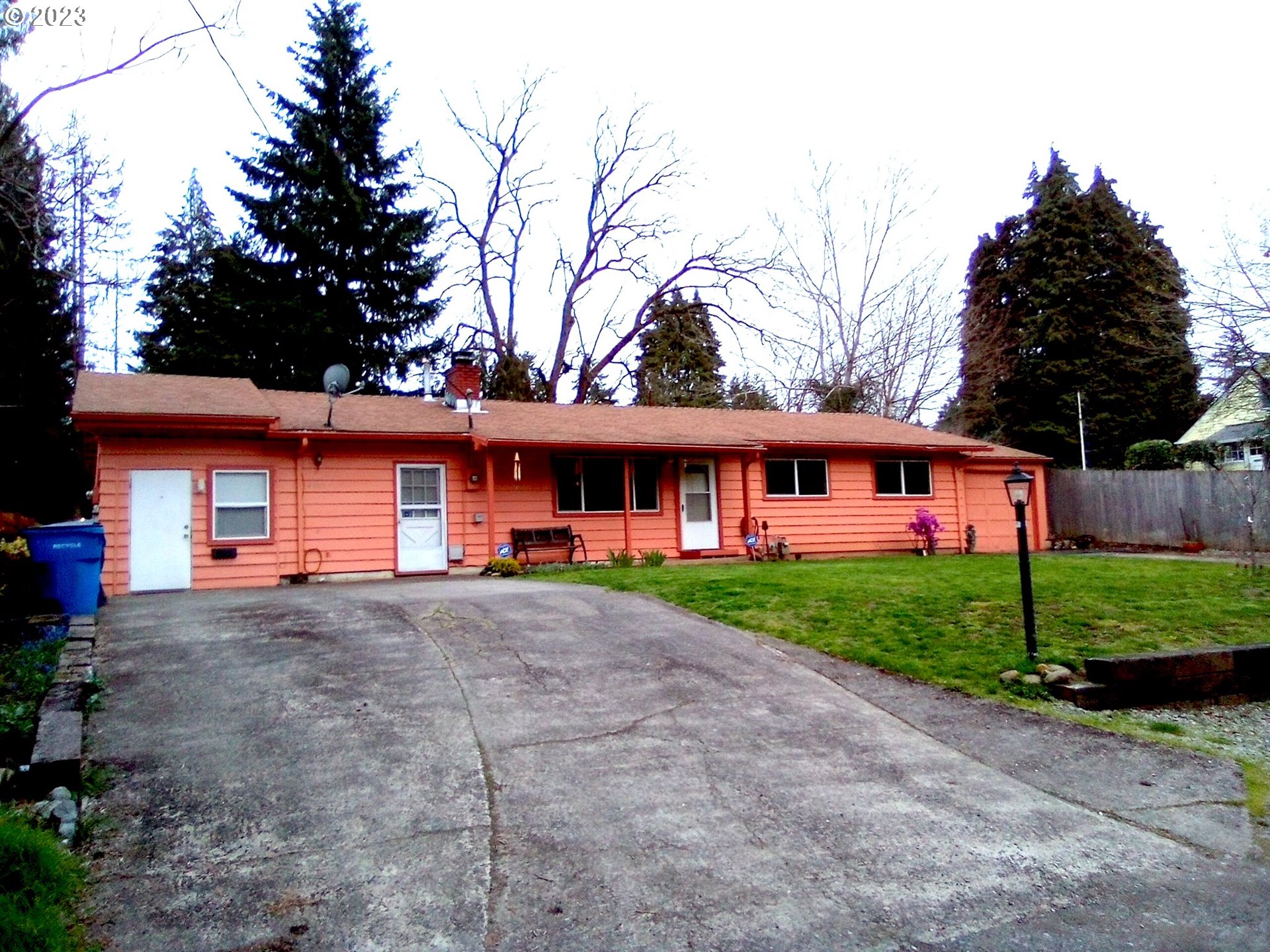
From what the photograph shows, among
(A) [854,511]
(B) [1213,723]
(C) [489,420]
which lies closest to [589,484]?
(C) [489,420]

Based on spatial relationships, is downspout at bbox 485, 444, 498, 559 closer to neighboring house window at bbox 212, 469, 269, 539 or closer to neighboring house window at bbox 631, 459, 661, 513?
neighboring house window at bbox 631, 459, 661, 513

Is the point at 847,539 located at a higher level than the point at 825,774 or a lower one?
higher

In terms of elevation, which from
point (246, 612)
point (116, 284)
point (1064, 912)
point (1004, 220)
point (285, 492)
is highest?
point (1004, 220)

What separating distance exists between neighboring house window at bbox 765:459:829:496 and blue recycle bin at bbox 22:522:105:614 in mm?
12377

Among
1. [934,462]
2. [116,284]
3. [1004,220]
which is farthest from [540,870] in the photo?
[1004,220]

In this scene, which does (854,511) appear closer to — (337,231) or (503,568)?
(503,568)

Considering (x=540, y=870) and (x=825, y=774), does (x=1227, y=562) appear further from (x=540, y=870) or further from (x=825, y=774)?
(x=540, y=870)

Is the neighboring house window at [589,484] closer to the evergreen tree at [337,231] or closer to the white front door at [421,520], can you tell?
the white front door at [421,520]

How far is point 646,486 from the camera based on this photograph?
1756 cm

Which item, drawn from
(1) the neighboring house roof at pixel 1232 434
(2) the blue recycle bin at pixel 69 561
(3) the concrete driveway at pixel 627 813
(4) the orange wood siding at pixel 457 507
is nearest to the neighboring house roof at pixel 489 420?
(4) the orange wood siding at pixel 457 507

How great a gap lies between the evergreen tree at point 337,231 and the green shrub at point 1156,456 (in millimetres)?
22708

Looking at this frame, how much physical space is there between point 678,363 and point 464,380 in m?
17.8

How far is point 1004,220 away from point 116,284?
39.6 meters

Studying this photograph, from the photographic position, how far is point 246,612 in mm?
9844
